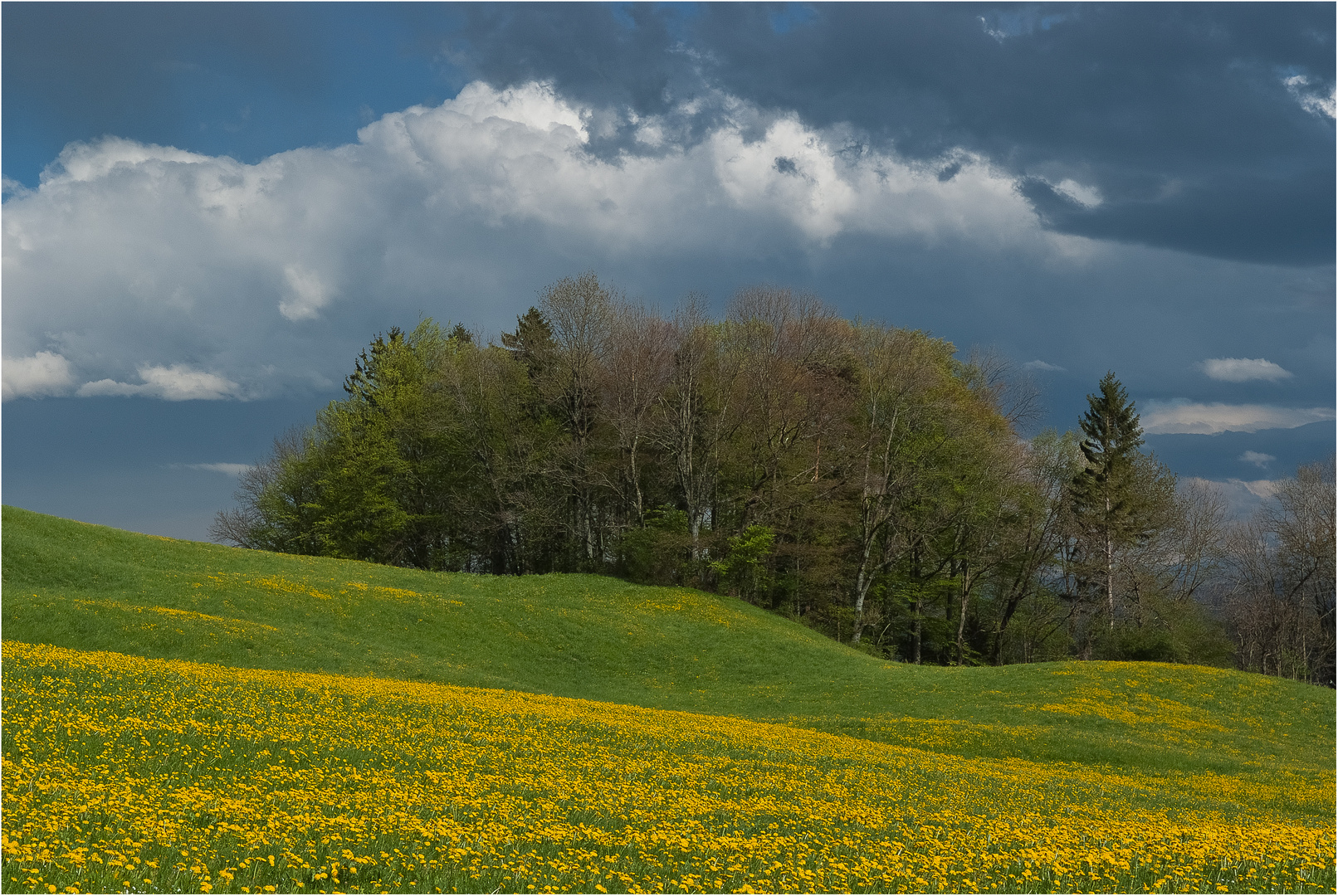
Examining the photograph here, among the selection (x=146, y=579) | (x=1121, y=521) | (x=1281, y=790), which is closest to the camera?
(x=1281, y=790)

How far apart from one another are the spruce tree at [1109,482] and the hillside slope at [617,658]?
72.6ft

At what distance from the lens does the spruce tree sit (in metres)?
62.1

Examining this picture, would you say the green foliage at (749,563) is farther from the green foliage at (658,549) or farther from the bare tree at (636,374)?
the bare tree at (636,374)

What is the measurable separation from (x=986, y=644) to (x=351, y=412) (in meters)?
54.1

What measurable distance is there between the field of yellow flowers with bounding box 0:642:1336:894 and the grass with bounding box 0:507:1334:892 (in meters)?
0.06

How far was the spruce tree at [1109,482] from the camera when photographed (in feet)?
204

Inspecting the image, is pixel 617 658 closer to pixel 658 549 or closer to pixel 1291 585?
pixel 658 549

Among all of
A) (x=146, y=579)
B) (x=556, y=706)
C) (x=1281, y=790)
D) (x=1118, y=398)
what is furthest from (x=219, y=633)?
(x=1118, y=398)

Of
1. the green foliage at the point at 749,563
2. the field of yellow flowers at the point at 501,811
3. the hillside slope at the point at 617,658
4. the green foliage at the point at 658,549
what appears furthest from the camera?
the green foliage at the point at 658,549

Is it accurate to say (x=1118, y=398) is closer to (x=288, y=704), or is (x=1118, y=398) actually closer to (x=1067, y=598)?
(x=1067, y=598)

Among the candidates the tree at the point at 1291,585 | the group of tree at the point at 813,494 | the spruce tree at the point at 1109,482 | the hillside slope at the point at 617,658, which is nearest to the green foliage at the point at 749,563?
the group of tree at the point at 813,494

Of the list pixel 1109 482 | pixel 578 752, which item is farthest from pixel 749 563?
pixel 578 752

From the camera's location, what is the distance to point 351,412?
71.0 meters

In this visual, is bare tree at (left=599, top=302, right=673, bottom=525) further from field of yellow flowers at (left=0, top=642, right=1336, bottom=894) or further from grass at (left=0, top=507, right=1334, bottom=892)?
field of yellow flowers at (left=0, top=642, right=1336, bottom=894)
